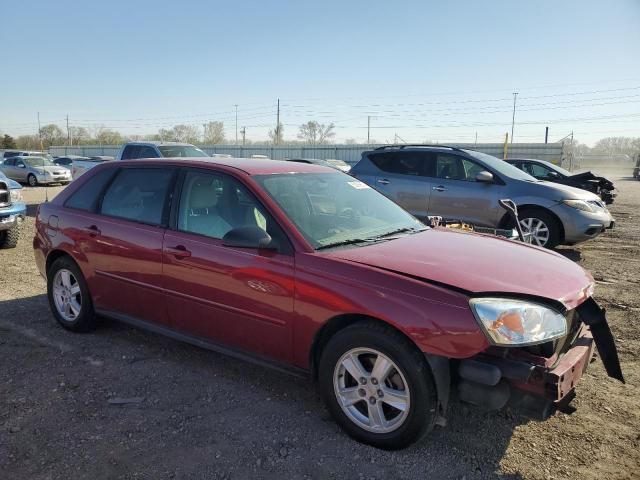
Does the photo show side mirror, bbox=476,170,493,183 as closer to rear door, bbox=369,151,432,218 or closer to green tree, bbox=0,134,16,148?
rear door, bbox=369,151,432,218

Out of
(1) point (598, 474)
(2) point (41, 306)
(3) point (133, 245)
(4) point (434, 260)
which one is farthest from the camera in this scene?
(2) point (41, 306)

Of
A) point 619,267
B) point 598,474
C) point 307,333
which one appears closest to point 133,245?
point 307,333

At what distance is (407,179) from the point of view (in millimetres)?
8961

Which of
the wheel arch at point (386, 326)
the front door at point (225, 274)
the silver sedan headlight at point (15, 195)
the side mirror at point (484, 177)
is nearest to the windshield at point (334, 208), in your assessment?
the front door at point (225, 274)

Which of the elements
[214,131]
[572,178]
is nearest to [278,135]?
[214,131]

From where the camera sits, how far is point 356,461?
9.19ft

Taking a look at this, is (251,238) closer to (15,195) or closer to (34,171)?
(15,195)

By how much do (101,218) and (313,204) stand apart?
1.98 meters

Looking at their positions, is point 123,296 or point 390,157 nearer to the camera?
point 123,296

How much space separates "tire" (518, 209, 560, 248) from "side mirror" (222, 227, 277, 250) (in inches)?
245

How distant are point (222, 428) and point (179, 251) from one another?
4.20ft

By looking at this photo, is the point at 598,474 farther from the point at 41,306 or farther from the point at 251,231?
the point at 41,306

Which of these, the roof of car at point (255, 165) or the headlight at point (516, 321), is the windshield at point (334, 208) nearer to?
the roof of car at point (255, 165)

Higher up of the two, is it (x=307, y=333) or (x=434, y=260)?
(x=434, y=260)
